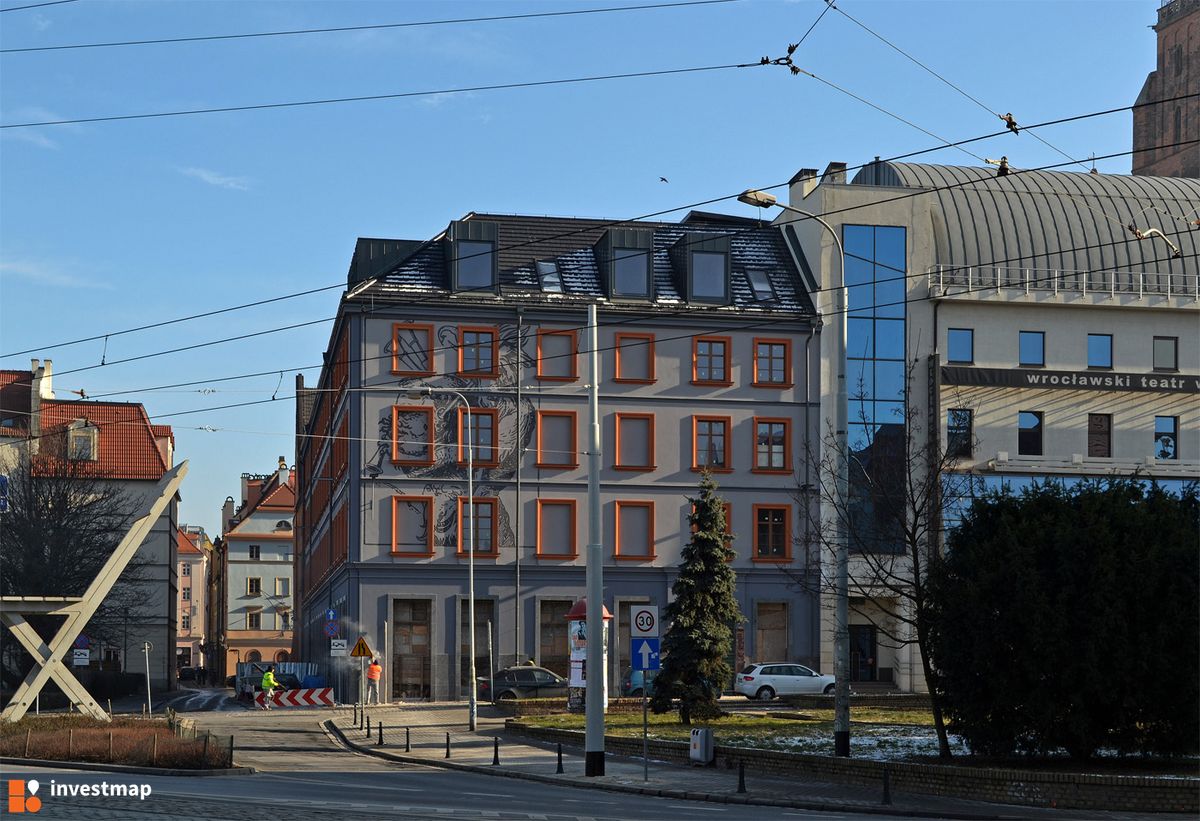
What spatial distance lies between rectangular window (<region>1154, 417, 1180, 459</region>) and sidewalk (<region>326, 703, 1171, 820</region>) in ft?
96.9

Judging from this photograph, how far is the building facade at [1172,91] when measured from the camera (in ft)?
369

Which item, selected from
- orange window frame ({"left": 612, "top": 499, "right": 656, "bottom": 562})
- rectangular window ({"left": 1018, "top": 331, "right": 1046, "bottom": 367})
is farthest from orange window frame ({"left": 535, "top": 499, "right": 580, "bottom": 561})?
rectangular window ({"left": 1018, "top": 331, "right": 1046, "bottom": 367})

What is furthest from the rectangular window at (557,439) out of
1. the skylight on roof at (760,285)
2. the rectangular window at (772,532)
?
the skylight on roof at (760,285)

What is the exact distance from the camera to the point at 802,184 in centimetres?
6494

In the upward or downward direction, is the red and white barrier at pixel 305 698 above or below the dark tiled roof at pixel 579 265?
below

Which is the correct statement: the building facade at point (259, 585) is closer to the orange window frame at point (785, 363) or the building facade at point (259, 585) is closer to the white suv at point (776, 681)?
the orange window frame at point (785, 363)

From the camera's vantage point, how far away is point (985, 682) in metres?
27.3

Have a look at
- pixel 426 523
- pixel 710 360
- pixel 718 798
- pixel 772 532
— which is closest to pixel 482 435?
Answer: pixel 426 523

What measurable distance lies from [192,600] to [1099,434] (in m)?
112

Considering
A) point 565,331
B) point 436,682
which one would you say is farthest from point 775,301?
point 436,682

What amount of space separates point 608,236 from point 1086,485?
1340 inches

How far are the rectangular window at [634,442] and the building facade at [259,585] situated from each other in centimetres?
6674

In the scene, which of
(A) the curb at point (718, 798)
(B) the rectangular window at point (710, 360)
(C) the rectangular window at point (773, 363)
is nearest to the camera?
(A) the curb at point (718, 798)

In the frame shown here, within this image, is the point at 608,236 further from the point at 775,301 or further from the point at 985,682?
the point at 985,682
